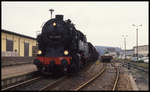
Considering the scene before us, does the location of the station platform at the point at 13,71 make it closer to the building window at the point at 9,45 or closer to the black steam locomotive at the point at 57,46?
the black steam locomotive at the point at 57,46

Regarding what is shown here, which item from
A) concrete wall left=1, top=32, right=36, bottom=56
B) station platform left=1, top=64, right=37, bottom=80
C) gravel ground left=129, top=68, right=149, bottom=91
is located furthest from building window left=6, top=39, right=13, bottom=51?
gravel ground left=129, top=68, right=149, bottom=91

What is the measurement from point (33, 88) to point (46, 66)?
11.7ft

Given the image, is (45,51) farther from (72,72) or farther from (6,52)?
(6,52)

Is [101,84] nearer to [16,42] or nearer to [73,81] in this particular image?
[73,81]

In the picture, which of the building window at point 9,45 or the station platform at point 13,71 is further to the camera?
the building window at point 9,45

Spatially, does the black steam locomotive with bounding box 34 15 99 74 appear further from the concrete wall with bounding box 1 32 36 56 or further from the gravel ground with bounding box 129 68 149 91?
the concrete wall with bounding box 1 32 36 56

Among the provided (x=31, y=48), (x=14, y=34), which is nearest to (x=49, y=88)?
(x=14, y=34)

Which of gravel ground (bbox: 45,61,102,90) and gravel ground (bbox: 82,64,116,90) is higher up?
gravel ground (bbox: 45,61,102,90)

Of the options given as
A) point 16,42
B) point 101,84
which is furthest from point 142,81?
point 16,42

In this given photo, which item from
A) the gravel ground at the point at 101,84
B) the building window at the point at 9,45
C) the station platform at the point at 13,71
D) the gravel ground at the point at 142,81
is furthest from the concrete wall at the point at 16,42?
the gravel ground at the point at 142,81

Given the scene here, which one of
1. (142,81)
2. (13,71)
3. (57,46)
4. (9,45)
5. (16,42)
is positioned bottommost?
(142,81)

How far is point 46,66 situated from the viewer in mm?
14641

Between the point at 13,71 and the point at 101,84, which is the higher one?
the point at 13,71

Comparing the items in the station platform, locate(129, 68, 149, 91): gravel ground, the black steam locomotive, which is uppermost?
the black steam locomotive
